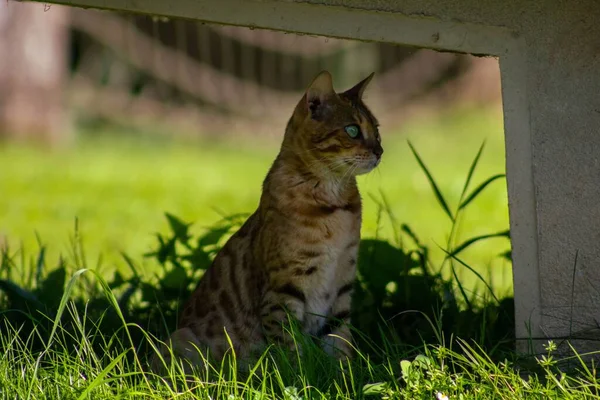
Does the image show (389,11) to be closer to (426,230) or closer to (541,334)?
(541,334)

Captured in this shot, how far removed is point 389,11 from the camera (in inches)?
136

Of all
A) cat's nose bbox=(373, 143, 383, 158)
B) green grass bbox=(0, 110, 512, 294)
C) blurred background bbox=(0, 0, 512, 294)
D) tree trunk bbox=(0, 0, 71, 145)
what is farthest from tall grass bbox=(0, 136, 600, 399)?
tree trunk bbox=(0, 0, 71, 145)

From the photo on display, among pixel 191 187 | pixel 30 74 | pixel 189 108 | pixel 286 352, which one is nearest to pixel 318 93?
pixel 286 352

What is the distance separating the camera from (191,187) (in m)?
9.10

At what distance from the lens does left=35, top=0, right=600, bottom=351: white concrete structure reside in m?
3.43

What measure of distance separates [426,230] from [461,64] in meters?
6.28

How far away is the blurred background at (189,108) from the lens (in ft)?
30.7

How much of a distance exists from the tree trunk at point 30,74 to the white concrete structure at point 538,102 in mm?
8458

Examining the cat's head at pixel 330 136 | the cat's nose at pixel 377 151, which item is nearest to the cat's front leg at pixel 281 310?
the cat's head at pixel 330 136

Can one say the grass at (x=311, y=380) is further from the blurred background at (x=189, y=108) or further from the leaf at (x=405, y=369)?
the blurred background at (x=189, y=108)

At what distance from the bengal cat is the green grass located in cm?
123

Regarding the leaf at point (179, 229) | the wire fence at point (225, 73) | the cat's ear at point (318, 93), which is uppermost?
the wire fence at point (225, 73)

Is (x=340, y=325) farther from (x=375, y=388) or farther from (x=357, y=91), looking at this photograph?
(x=357, y=91)

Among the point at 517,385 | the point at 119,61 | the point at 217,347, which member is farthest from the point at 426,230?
the point at 119,61
